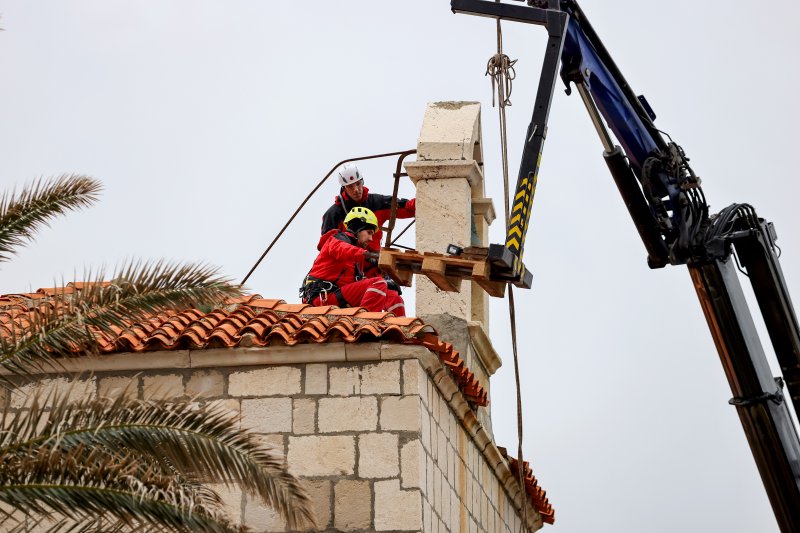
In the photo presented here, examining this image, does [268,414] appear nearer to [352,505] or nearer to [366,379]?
[366,379]

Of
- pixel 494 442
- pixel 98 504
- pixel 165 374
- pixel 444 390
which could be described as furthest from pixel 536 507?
pixel 98 504

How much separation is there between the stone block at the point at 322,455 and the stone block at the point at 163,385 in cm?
97

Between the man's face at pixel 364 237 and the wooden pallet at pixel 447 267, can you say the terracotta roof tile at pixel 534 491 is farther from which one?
the wooden pallet at pixel 447 267

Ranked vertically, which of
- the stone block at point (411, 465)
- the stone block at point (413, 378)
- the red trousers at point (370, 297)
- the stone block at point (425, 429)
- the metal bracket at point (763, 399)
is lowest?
the stone block at point (411, 465)

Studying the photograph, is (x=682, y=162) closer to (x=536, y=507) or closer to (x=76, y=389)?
(x=536, y=507)

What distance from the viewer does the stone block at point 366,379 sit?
11.1 meters

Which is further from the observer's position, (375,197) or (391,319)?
(375,197)

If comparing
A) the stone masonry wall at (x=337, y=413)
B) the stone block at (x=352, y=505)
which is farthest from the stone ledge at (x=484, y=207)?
the stone block at (x=352, y=505)

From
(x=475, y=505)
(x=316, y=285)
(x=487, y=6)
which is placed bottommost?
(x=475, y=505)

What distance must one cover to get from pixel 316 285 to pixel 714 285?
371 centimetres

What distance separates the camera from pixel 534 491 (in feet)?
50.4

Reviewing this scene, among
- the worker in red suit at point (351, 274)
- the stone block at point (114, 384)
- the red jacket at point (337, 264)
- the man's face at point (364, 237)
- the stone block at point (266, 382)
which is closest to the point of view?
the stone block at point (266, 382)

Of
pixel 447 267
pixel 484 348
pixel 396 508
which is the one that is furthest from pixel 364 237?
pixel 396 508

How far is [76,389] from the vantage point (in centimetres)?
1148
